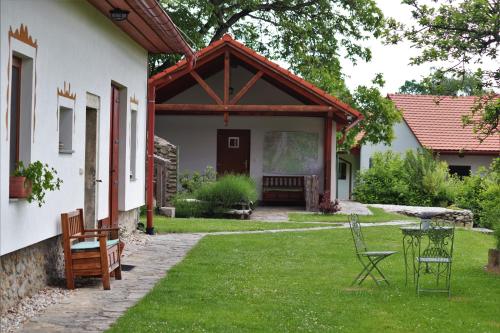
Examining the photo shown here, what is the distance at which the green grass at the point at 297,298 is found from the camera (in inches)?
302

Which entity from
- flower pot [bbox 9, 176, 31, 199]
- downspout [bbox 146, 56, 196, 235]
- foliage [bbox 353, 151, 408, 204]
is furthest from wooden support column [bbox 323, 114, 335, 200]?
flower pot [bbox 9, 176, 31, 199]

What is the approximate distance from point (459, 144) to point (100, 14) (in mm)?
25017

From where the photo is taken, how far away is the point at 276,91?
25.0 m

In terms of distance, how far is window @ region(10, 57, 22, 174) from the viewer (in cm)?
818

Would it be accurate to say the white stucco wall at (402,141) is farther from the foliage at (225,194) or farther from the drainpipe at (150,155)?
the drainpipe at (150,155)

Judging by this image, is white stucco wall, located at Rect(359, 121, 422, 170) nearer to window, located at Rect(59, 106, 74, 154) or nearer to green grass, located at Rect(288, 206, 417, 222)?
green grass, located at Rect(288, 206, 417, 222)

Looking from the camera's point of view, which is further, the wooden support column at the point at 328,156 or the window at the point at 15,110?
the wooden support column at the point at 328,156

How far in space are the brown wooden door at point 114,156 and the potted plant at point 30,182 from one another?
4755 millimetres

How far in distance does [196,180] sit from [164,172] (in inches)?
43.4

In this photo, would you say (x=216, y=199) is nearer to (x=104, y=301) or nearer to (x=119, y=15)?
(x=119, y=15)

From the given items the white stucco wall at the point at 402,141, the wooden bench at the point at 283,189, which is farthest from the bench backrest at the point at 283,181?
the white stucco wall at the point at 402,141

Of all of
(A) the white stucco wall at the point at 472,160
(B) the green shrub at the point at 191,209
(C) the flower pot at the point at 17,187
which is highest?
(A) the white stucco wall at the point at 472,160

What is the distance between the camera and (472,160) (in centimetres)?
3434

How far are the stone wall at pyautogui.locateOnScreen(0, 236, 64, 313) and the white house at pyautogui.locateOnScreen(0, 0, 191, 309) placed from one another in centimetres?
1
